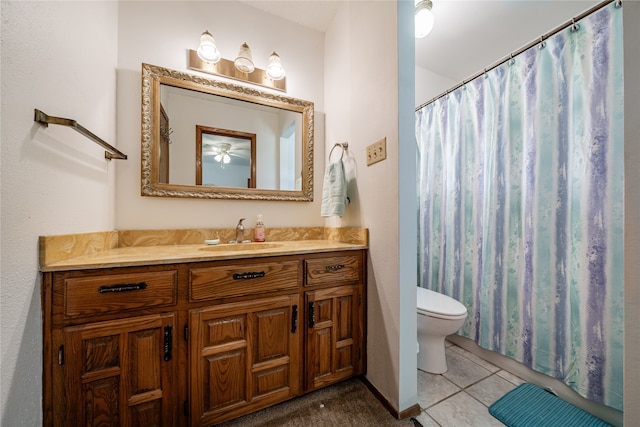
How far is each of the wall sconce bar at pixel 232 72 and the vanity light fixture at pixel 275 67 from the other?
0.04 m

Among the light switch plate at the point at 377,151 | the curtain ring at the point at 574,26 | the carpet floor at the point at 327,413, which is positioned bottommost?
the carpet floor at the point at 327,413

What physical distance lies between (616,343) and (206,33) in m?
2.61

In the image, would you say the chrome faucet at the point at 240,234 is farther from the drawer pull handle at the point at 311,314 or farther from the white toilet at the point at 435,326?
the white toilet at the point at 435,326

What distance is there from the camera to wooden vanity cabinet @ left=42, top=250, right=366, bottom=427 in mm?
787

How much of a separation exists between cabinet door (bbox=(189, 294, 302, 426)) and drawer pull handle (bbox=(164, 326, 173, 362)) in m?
0.07

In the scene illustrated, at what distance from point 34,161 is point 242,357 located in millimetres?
1033

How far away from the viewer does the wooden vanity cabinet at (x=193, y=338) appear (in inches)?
31.0

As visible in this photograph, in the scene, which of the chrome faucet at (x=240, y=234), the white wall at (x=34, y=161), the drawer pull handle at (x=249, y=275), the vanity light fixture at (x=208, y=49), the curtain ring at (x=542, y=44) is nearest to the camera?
the white wall at (x=34, y=161)

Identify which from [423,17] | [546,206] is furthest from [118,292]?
[423,17]

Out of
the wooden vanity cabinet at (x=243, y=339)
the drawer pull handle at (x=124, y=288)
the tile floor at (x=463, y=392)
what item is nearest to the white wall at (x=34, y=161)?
the drawer pull handle at (x=124, y=288)

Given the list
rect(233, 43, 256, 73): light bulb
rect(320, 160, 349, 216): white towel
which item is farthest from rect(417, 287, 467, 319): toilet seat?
rect(233, 43, 256, 73): light bulb

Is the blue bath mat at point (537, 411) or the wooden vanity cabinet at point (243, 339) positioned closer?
A: the wooden vanity cabinet at point (243, 339)

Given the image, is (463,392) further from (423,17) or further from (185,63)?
(185,63)

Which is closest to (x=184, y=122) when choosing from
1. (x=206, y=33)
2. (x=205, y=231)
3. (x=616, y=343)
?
(x=206, y=33)
